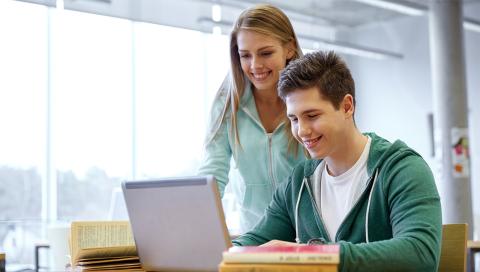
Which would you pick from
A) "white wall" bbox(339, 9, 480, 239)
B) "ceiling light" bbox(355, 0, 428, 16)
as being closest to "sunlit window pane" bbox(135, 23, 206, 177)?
"ceiling light" bbox(355, 0, 428, 16)

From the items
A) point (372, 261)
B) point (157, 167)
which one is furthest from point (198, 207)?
point (157, 167)

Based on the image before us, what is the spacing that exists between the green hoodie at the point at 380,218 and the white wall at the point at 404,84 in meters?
7.99

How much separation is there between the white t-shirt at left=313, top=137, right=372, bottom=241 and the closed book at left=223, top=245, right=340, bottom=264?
0.51 m

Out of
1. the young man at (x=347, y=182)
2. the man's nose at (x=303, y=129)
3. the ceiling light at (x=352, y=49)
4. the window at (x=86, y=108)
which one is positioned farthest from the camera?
the ceiling light at (x=352, y=49)

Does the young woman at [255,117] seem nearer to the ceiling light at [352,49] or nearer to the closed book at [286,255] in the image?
the closed book at [286,255]

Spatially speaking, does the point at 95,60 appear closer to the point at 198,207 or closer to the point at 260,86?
the point at 260,86

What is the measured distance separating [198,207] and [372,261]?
1.17ft

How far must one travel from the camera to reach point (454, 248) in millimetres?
1678

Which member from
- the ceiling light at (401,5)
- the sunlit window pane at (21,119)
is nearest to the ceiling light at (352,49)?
the ceiling light at (401,5)

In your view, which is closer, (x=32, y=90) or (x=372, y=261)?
(x=372, y=261)

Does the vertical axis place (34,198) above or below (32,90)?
below

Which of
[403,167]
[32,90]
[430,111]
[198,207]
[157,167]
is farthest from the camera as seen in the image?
[430,111]

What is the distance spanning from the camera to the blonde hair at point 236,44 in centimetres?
205

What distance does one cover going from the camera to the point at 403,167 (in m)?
1.54
